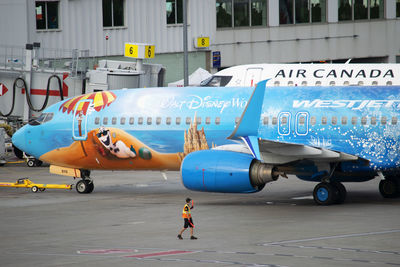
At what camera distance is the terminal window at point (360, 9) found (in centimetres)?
6869

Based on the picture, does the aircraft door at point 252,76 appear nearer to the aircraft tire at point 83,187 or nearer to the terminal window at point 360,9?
the aircraft tire at point 83,187

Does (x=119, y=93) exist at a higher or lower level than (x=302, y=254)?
higher

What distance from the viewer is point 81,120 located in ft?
102

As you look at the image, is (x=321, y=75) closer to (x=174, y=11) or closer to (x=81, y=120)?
(x=81, y=120)

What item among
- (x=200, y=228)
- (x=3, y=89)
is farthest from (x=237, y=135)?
(x=3, y=89)

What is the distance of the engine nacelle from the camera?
2605 cm

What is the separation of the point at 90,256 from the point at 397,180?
14.5 m

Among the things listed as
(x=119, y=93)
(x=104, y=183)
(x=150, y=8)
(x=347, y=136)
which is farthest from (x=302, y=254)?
(x=150, y=8)

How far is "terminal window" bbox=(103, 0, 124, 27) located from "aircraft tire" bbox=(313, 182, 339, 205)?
33489 mm

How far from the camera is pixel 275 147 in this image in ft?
84.0

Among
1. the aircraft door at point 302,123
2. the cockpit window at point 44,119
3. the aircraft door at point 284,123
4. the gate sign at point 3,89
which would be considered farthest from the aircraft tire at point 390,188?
the gate sign at point 3,89

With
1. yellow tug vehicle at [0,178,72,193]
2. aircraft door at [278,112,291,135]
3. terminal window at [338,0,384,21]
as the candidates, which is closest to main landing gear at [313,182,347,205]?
aircraft door at [278,112,291,135]

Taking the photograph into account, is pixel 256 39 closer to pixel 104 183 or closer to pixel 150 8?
pixel 150 8

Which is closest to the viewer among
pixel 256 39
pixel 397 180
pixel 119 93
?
pixel 397 180
